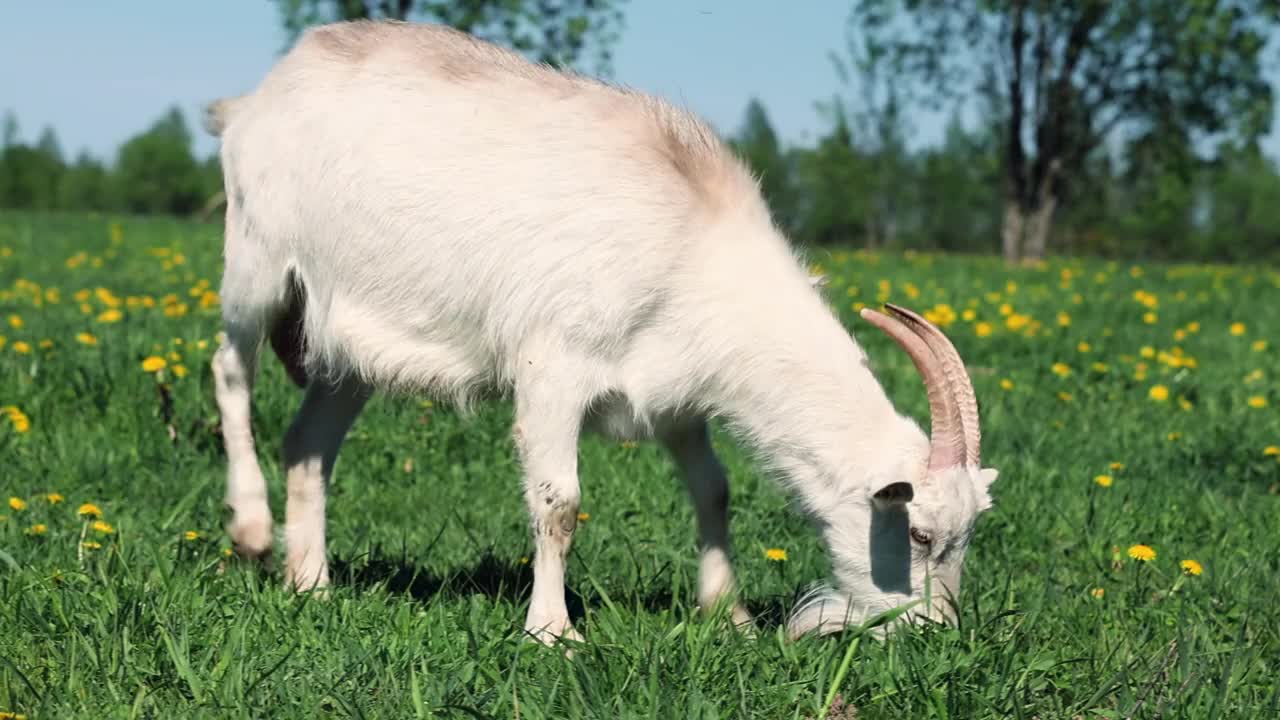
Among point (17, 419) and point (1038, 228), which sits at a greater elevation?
point (17, 419)

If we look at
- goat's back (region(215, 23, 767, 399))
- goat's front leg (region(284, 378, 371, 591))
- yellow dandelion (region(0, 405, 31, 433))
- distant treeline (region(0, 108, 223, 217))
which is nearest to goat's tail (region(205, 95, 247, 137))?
goat's back (region(215, 23, 767, 399))

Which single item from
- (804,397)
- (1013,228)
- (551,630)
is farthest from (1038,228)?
(551,630)

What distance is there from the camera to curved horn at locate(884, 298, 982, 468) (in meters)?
3.16

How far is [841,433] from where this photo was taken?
11.2 feet

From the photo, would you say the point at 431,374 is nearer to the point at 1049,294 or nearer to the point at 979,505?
the point at 979,505

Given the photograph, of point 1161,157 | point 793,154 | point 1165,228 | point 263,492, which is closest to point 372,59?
point 263,492

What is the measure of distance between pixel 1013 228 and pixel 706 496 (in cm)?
2290

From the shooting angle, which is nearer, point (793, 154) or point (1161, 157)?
point (1161, 157)

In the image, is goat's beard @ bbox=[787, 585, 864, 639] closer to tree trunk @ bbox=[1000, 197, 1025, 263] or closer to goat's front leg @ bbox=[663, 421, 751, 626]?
goat's front leg @ bbox=[663, 421, 751, 626]

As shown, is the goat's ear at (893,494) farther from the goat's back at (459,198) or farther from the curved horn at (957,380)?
the goat's back at (459,198)

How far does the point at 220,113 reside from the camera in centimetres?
457

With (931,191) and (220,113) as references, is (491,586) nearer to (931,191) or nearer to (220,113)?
(220,113)

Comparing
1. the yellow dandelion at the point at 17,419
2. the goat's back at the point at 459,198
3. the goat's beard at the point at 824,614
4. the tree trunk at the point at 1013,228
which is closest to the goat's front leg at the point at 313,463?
the goat's back at the point at 459,198

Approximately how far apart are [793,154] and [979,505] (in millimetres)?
67788
